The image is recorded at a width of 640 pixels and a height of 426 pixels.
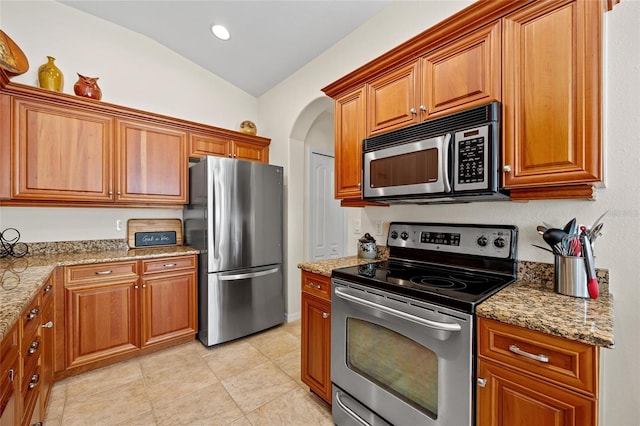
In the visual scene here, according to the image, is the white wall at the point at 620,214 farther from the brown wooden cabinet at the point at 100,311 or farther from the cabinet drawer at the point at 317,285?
the brown wooden cabinet at the point at 100,311

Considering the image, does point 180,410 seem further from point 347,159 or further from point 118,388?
point 347,159

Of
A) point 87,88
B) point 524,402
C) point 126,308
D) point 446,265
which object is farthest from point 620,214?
point 87,88

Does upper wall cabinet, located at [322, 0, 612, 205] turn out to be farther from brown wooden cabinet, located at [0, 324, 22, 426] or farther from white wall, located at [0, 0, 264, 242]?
white wall, located at [0, 0, 264, 242]

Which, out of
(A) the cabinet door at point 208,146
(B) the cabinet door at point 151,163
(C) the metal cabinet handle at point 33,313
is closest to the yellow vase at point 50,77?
(B) the cabinet door at point 151,163

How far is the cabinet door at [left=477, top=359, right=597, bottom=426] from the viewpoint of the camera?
2.93 feet

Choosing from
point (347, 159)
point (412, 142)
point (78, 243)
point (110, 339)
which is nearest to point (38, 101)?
point (78, 243)

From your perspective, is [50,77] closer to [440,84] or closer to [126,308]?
[126,308]

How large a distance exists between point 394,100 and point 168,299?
2518mm

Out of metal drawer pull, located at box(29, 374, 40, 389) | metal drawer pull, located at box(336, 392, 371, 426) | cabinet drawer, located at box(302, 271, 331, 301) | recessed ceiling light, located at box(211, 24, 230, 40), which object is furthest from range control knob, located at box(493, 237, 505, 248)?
recessed ceiling light, located at box(211, 24, 230, 40)

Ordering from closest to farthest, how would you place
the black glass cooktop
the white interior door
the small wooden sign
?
the black glass cooktop, the small wooden sign, the white interior door

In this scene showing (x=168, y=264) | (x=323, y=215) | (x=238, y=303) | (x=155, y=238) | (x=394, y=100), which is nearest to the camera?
(x=394, y=100)

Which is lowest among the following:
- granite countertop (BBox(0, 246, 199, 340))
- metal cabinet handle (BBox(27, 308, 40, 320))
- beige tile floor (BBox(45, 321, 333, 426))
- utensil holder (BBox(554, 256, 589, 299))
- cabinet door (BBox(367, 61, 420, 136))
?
beige tile floor (BBox(45, 321, 333, 426))

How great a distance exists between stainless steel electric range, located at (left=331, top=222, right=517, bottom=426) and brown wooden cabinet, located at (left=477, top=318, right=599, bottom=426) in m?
0.06

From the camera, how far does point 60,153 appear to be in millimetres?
2285
